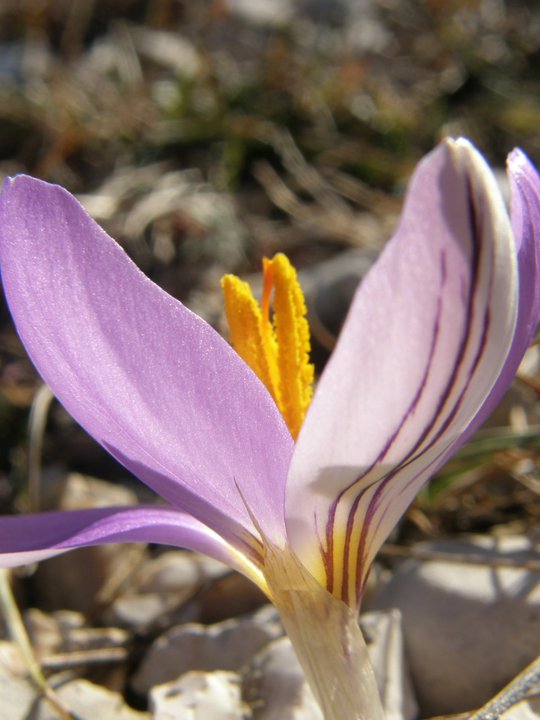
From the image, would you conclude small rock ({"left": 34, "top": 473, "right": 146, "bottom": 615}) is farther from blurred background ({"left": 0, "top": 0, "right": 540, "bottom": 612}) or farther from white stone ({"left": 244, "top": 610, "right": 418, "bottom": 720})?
white stone ({"left": 244, "top": 610, "right": 418, "bottom": 720})

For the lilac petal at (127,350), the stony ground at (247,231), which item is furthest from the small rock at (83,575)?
the lilac petal at (127,350)

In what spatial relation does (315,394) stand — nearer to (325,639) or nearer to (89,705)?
(325,639)

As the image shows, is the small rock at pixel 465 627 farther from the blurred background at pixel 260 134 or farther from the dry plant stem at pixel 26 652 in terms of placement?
the dry plant stem at pixel 26 652

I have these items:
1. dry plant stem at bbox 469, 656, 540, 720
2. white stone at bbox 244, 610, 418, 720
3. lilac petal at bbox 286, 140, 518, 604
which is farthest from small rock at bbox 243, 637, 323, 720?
lilac petal at bbox 286, 140, 518, 604

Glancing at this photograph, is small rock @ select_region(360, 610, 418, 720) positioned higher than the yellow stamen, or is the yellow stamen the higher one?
the yellow stamen

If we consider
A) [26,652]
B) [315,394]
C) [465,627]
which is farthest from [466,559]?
[315,394]

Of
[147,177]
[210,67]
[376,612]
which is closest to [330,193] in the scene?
[147,177]
